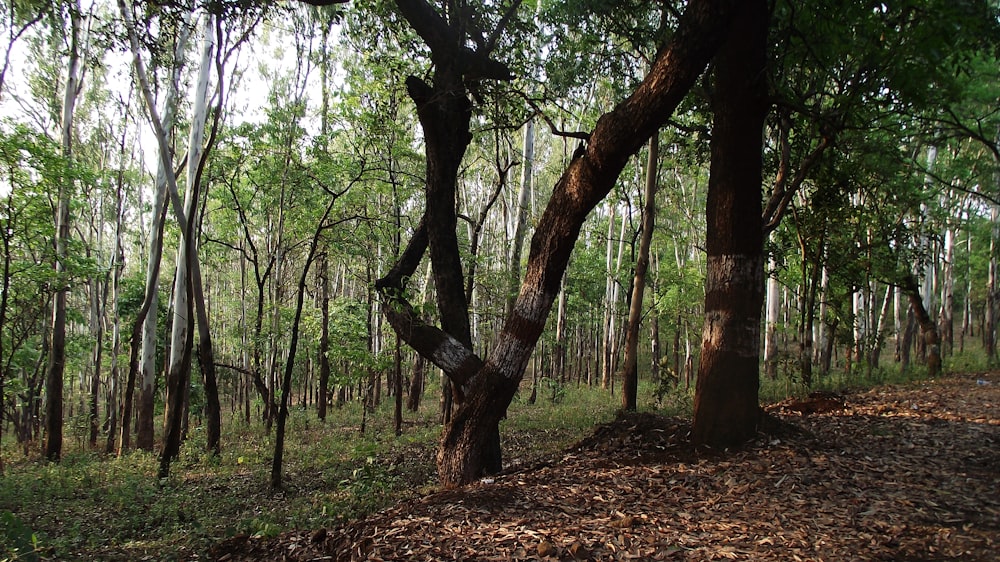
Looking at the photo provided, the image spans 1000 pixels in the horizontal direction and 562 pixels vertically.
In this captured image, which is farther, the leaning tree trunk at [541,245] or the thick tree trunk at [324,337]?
the thick tree trunk at [324,337]

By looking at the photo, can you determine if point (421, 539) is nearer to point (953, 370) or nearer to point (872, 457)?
point (872, 457)

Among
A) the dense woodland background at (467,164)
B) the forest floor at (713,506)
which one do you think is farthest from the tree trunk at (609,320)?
the forest floor at (713,506)

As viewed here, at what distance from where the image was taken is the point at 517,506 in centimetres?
398

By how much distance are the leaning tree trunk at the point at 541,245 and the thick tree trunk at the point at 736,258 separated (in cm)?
34

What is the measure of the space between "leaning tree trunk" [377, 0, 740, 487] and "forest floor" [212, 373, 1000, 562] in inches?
21.3

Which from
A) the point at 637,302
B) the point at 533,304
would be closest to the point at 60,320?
the point at 533,304

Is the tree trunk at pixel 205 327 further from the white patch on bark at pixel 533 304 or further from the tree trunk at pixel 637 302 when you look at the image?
the tree trunk at pixel 637 302

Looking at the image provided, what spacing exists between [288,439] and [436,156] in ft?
32.1

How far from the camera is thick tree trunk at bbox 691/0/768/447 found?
4.75 m

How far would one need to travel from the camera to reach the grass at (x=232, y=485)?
5.23 metres

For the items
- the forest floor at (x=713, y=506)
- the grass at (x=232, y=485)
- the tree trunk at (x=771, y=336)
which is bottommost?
the grass at (x=232, y=485)

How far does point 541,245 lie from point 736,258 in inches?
71.1

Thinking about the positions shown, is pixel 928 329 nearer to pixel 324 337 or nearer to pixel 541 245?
pixel 541 245

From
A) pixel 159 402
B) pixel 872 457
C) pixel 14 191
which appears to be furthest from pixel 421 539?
pixel 159 402
